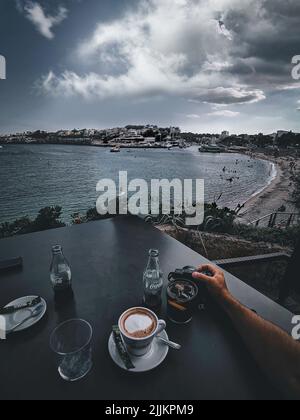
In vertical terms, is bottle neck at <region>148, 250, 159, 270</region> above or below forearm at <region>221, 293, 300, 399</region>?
above

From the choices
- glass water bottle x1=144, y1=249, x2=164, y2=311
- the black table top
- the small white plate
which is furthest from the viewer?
glass water bottle x1=144, y1=249, x2=164, y2=311

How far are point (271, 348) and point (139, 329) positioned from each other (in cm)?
60

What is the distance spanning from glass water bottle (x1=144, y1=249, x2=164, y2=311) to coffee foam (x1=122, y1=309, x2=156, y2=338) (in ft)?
0.58

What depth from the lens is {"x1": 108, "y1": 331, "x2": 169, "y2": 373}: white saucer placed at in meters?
0.85

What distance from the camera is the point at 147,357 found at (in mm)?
901

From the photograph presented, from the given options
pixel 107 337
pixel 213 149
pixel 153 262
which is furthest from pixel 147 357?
pixel 213 149

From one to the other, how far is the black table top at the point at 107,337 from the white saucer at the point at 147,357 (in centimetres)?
2

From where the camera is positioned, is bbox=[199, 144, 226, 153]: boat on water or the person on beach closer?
the person on beach

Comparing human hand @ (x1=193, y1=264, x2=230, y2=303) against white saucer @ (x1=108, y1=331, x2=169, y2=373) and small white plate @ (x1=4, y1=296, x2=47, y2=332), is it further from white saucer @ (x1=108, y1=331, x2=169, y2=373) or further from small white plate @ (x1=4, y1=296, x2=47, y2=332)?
small white plate @ (x1=4, y1=296, x2=47, y2=332)

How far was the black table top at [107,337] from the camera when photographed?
2.57 ft

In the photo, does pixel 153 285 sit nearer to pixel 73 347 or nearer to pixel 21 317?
pixel 73 347

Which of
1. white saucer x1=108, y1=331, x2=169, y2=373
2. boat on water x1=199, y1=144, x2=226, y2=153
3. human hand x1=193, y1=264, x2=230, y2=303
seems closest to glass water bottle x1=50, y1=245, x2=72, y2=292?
white saucer x1=108, y1=331, x2=169, y2=373

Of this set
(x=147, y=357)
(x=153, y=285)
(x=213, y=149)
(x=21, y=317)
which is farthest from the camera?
(x=213, y=149)

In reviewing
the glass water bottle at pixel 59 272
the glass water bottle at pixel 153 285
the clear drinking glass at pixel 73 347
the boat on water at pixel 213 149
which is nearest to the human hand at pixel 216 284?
the glass water bottle at pixel 153 285
